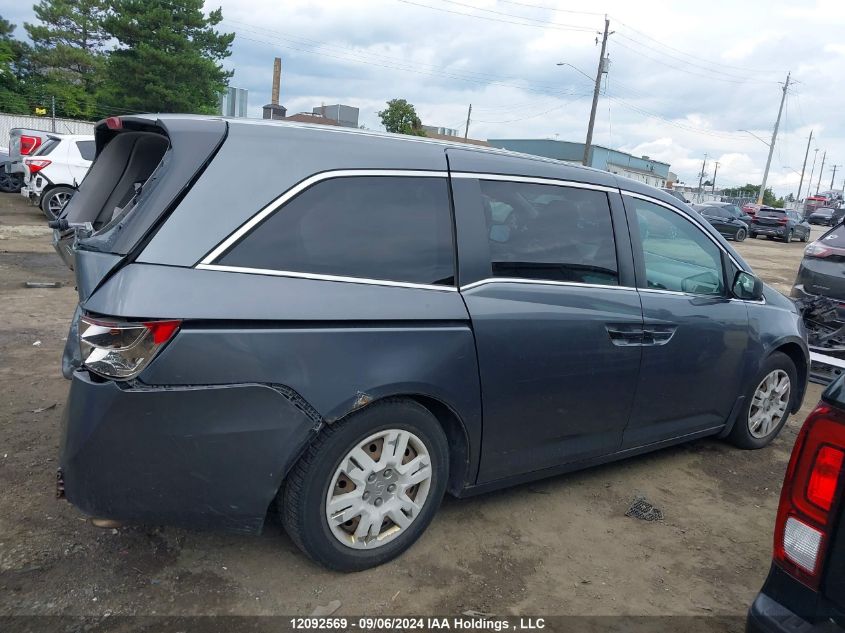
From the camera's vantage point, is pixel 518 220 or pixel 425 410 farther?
pixel 518 220

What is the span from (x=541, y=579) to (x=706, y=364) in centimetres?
171

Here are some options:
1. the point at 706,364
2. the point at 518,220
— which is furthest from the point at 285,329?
the point at 706,364

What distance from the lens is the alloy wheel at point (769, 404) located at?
4.43 meters

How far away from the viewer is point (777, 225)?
2827cm

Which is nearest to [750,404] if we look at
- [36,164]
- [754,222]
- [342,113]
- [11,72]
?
[36,164]

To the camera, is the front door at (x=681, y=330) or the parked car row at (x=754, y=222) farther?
the parked car row at (x=754, y=222)

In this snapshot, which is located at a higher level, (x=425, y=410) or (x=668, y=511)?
(x=425, y=410)

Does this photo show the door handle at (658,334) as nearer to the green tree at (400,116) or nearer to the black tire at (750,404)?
the black tire at (750,404)

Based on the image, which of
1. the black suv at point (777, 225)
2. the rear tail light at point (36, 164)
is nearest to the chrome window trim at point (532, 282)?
the rear tail light at point (36, 164)

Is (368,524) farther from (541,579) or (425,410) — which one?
(541,579)

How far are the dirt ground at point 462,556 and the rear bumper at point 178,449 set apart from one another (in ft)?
1.42

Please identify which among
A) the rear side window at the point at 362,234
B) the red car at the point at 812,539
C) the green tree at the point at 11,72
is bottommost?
the red car at the point at 812,539

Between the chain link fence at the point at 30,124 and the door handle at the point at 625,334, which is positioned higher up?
the chain link fence at the point at 30,124

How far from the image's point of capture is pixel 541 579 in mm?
2928
